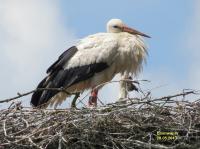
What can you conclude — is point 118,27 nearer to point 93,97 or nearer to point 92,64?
point 92,64

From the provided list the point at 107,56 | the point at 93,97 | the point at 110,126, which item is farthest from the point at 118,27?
the point at 110,126

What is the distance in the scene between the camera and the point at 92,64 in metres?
10.7

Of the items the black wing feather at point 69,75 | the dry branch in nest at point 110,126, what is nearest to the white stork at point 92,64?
the black wing feather at point 69,75

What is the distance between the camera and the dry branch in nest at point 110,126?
25.2ft

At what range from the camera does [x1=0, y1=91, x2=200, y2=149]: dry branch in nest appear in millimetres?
7691

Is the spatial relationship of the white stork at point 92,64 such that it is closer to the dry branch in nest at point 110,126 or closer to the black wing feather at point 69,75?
the black wing feather at point 69,75

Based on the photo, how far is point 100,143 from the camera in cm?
773

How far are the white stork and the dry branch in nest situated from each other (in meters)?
2.48

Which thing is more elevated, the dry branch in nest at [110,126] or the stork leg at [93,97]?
the stork leg at [93,97]

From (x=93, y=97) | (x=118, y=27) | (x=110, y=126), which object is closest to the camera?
(x=110, y=126)

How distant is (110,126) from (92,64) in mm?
2891

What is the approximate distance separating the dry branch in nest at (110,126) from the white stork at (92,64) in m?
2.48

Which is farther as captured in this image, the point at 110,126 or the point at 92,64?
the point at 92,64

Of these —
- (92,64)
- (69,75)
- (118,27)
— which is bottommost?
(69,75)
